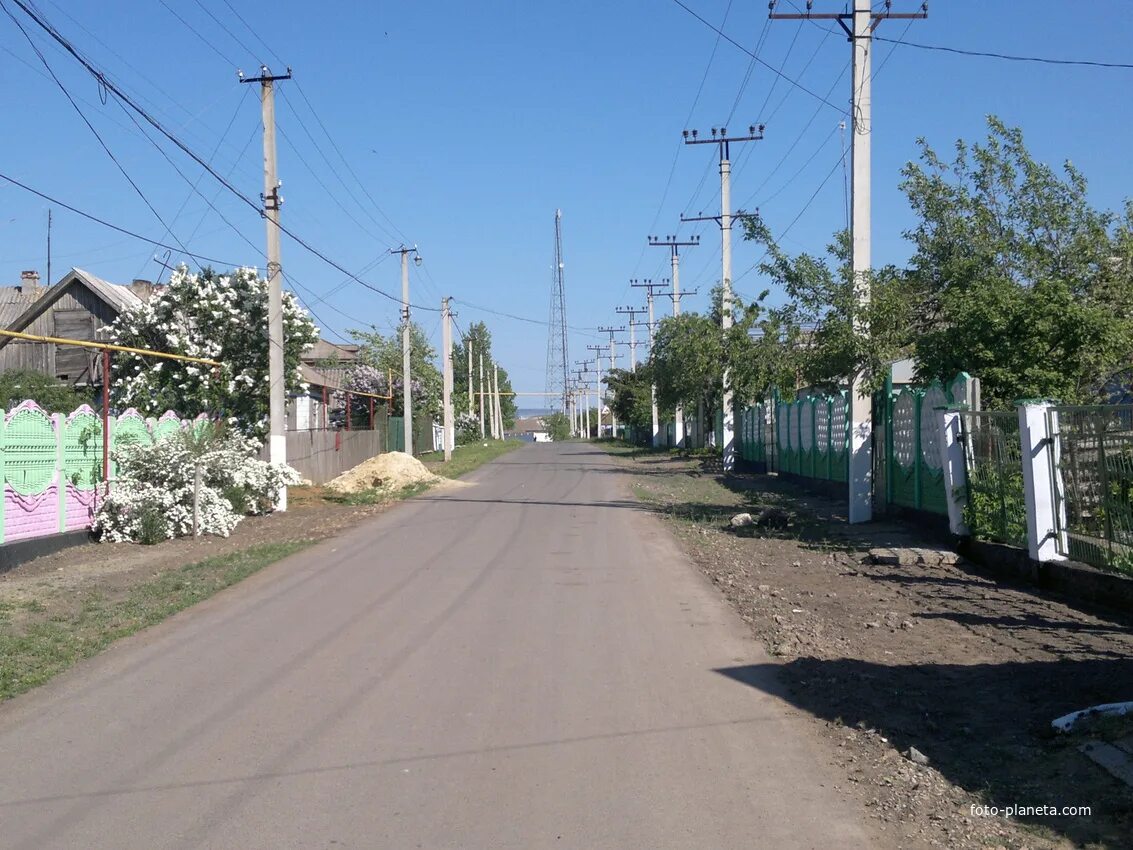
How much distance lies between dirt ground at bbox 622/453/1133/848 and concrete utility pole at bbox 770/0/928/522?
11.0 ft

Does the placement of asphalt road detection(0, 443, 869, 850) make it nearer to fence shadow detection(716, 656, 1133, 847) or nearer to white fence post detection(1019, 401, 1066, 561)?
fence shadow detection(716, 656, 1133, 847)

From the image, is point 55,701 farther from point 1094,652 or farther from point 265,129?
point 265,129

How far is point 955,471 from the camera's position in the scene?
45.8 ft

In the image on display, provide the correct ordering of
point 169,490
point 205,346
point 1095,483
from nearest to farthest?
1. point 1095,483
2. point 169,490
3. point 205,346

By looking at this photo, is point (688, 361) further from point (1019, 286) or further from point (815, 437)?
point (1019, 286)

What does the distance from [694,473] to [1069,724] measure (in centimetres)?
3087

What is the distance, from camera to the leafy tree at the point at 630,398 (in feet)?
242

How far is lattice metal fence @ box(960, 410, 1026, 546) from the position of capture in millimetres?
12148

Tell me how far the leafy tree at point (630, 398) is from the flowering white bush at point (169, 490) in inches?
2105

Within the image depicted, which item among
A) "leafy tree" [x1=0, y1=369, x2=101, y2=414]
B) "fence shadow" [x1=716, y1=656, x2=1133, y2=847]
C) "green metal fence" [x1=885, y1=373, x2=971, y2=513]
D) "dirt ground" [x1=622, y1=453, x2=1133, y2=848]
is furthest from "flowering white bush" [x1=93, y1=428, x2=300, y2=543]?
"fence shadow" [x1=716, y1=656, x2=1133, y2=847]

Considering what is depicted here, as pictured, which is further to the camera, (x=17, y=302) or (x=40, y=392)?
(x=17, y=302)

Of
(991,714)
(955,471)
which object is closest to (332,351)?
(955,471)

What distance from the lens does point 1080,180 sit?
19.7 meters

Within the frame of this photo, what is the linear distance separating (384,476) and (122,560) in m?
15.8
